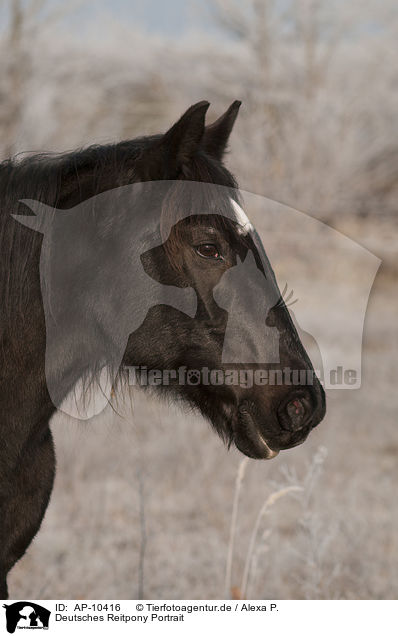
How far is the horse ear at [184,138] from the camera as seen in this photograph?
189cm

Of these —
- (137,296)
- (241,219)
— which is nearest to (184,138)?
(241,219)

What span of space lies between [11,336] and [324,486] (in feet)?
12.9

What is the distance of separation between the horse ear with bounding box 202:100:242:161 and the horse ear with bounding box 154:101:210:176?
28 centimetres

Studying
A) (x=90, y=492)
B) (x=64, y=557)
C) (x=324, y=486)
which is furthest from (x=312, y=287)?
(x=64, y=557)

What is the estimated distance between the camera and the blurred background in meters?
3.95

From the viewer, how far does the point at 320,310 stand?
10961 mm

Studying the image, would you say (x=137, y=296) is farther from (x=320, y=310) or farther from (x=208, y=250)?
(x=320, y=310)

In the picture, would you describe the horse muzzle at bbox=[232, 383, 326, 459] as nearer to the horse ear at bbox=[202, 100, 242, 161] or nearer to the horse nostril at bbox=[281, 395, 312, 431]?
the horse nostril at bbox=[281, 395, 312, 431]

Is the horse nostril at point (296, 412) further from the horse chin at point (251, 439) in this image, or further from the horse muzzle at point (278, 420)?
the horse chin at point (251, 439)

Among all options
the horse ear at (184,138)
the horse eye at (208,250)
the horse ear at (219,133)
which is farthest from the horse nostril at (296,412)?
the horse ear at (219,133)

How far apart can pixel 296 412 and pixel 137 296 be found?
1.85ft
